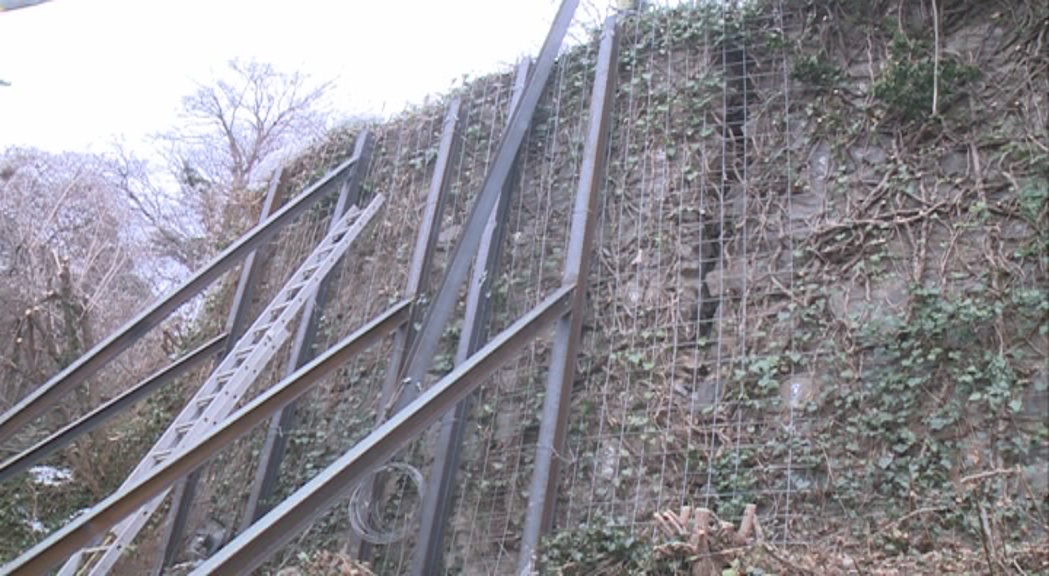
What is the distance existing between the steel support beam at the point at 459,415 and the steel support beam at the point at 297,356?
1408 mm

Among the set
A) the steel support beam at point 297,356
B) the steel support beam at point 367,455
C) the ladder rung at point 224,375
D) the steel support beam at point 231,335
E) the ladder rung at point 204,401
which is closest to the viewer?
the steel support beam at point 367,455

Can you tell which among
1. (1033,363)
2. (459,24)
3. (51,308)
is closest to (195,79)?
(459,24)

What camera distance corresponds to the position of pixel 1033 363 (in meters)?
4.01

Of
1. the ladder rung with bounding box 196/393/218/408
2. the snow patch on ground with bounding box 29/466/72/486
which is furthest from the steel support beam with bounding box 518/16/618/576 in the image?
the snow patch on ground with bounding box 29/466/72/486

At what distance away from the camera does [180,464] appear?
459cm

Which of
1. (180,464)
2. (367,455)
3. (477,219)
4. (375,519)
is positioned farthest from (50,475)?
(367,455)

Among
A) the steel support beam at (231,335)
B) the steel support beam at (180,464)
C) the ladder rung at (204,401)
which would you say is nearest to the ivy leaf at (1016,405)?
the steel support beam at (180,464)

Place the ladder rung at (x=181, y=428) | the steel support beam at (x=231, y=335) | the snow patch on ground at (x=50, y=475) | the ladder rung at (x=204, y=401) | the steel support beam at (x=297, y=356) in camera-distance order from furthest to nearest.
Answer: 1. the snow patch on ground at (x=50, y=475)
2. the steel support beam at (x=231, y=335)
3. the steel support beam at (x=297, y=356)
4. the ladder rung at (x=204, y=401)
5. the ladder rung at (x=181, y=428)

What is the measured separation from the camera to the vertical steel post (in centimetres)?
559

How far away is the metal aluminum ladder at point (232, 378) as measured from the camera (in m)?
5.48

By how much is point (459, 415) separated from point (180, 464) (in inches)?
65.5

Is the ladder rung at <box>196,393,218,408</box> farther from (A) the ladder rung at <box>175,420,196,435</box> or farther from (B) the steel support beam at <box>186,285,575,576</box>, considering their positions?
(B) the steel support beam at <box>186,285,575,576</box>

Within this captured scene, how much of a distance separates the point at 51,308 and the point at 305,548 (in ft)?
16.8

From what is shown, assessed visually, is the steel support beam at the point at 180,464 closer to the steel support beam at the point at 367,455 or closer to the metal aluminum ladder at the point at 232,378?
the metal aluminum ladder at the point at 232,378
